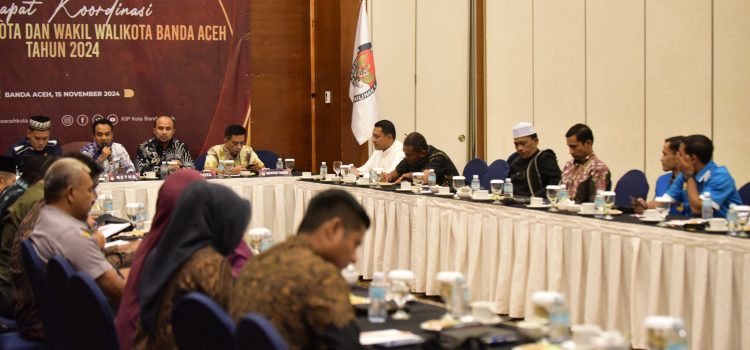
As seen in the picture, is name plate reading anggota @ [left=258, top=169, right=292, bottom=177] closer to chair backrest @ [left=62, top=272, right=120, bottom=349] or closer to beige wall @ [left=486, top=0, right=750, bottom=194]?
beige wall @ [left=486, top=0, right=750, bottom=194]

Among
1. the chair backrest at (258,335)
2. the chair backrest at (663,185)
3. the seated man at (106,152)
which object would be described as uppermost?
the seated man at (106,152)

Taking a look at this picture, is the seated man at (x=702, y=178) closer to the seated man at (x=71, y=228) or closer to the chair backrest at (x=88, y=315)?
the seated man at (x=71, y=228)

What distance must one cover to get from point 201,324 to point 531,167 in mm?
5011

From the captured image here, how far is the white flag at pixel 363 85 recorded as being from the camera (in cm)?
1052

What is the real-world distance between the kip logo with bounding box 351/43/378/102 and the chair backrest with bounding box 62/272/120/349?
739cm

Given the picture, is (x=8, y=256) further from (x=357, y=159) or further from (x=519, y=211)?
(x=357, y=159)

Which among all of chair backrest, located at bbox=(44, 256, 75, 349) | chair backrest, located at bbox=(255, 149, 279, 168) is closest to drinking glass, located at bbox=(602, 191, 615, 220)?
chair backrest, located at bbox=(44, 256, 75, 349)

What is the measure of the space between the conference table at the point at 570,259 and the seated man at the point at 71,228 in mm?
2652

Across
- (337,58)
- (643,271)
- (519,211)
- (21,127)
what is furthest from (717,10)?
(21,127)

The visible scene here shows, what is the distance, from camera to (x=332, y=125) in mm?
11023

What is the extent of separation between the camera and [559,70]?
9336 millimetres

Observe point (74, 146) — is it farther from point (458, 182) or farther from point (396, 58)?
point (458, 182)

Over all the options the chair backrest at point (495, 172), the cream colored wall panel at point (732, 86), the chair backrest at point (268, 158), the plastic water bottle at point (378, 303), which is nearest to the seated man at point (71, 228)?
the plastic water bottle at point (378, 303)

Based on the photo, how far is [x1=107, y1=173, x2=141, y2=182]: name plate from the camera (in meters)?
7.98
